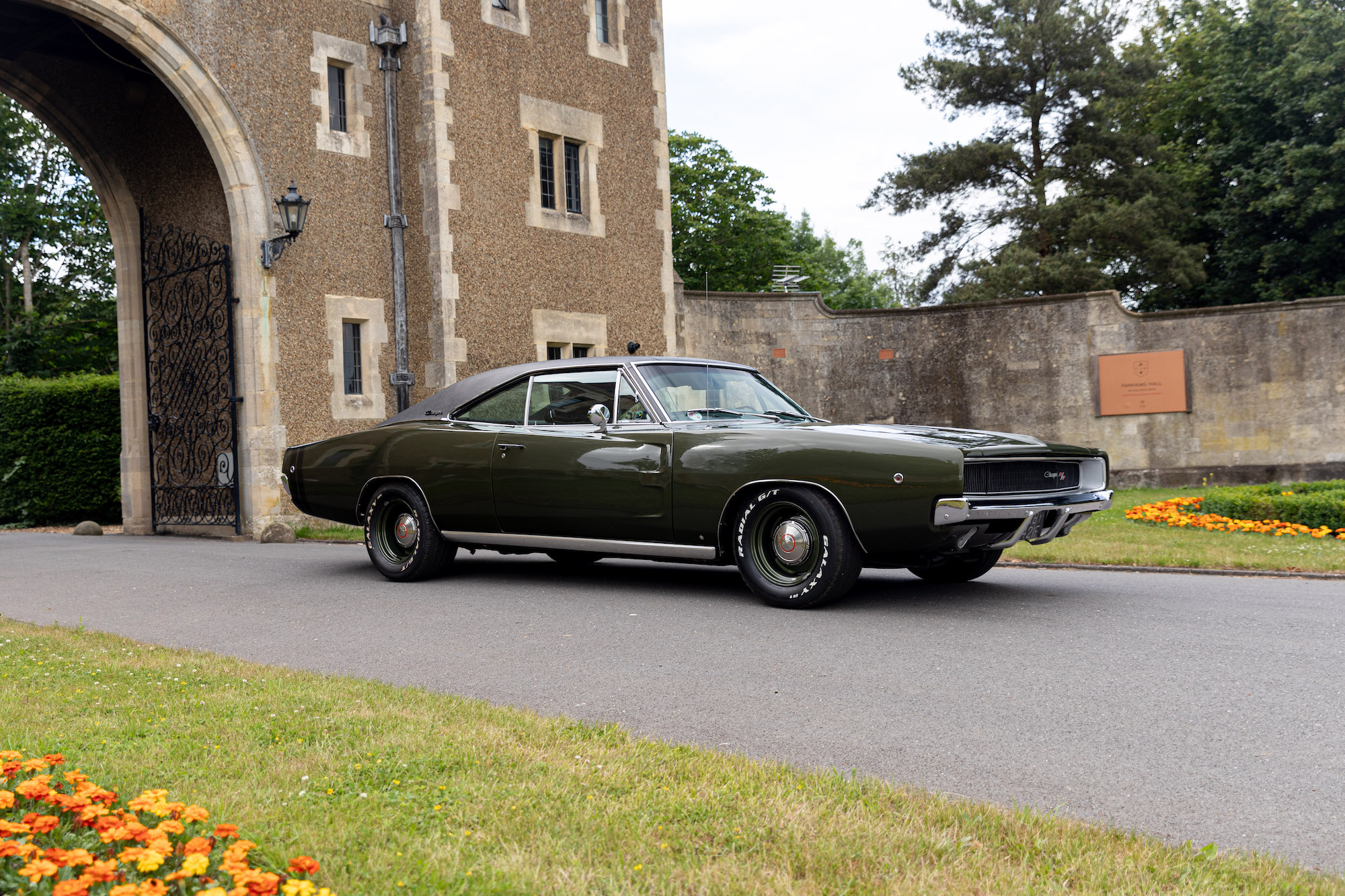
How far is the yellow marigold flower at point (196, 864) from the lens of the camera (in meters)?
2.23

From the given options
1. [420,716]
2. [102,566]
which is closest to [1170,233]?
[102,566]

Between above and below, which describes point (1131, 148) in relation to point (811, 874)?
above

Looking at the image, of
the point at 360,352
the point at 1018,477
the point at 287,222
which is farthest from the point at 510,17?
the point at 1018,477

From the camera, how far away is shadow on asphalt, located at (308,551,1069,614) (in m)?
6.57

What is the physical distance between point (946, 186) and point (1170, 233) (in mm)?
5987

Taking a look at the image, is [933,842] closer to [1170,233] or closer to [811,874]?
[811,874]

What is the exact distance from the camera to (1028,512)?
6.04 metres

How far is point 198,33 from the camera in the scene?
13.2 m

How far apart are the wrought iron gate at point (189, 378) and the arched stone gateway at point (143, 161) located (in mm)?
141

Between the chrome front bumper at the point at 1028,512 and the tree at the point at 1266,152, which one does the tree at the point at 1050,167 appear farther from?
the chrome front bumper at the point at 1028,512

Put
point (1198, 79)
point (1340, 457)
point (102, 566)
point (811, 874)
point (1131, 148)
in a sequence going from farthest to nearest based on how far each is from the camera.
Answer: point (1198, 79), point (1131, 148), point (1340, 457), point (102, 566), point (811, 874)

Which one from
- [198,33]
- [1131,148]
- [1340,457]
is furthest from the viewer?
[1131,148]

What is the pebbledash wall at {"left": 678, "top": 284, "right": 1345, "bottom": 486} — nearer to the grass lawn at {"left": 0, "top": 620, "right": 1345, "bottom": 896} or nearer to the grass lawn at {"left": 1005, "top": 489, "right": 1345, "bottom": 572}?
the grass lawn at {"left": 1005, "top": 489, "right": 1345, "bottom": 572}

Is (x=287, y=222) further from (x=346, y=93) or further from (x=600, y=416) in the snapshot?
(x=600, y=416)
